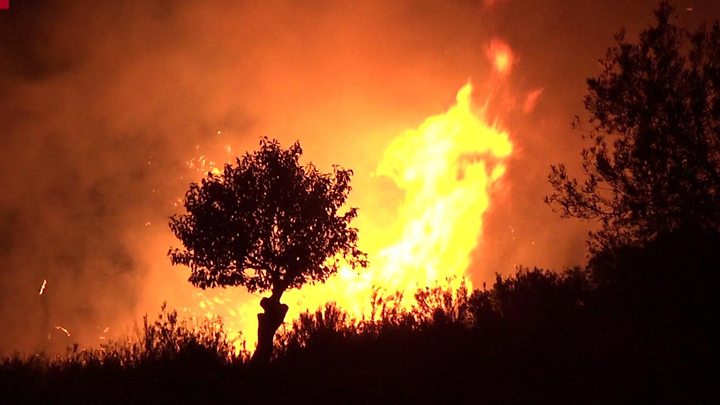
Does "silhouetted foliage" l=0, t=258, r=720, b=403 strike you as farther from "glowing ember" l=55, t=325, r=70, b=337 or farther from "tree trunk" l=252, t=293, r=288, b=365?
"glowing ember" l=55, t=325, r=70, b=337

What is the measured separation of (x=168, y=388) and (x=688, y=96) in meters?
17.5

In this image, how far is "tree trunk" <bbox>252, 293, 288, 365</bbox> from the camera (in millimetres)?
16359

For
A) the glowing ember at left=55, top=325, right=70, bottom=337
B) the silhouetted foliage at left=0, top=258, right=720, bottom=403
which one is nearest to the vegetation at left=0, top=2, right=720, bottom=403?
the silhouetted foliage at left=0, top=258, right=720, bottom=403

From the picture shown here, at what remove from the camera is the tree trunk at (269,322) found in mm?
16359

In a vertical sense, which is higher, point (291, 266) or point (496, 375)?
point (291, 266)

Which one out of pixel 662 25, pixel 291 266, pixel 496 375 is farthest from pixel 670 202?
pixel 291 266

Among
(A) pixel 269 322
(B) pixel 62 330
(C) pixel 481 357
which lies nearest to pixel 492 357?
(C) pixel 481 357

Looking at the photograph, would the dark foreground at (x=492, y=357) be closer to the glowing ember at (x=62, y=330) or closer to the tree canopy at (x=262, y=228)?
the tree canopy at (x=262, y=228)

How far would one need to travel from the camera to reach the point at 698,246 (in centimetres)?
1012

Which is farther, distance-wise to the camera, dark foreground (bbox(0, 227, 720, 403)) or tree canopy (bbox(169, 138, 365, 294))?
tree canopy (bbox(169, 138, 365, 294))

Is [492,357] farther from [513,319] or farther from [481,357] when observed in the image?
[513,319]

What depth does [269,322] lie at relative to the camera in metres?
17.5

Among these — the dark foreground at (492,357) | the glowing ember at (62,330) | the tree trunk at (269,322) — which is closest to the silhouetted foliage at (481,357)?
the dark foreground at (492,357)

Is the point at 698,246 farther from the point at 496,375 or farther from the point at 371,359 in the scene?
the point at 371,359
